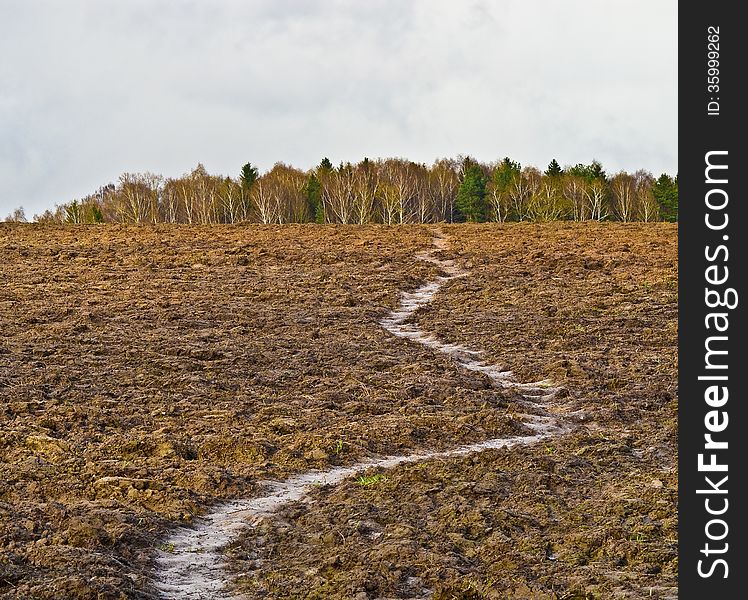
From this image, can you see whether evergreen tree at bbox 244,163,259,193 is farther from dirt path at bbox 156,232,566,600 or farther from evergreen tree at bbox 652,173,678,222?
dirt path at bbox 156,232,566,600

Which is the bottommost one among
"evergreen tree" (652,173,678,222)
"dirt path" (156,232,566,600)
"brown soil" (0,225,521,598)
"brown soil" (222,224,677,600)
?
"dirt path" (156,232,566,600)

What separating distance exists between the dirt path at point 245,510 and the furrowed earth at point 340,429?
150mm

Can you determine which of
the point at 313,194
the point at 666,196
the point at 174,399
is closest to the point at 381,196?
the point at 313,194

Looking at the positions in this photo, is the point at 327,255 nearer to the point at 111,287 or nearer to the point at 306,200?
the point at 111,287

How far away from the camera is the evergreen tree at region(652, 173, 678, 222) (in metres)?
71.2

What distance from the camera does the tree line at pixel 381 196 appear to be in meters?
66.4

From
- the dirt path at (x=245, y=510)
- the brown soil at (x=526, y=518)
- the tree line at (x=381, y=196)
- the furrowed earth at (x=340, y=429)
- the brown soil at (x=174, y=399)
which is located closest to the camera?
the brown soil at (x=526, y=518)

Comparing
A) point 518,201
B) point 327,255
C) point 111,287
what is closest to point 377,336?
point 111,287

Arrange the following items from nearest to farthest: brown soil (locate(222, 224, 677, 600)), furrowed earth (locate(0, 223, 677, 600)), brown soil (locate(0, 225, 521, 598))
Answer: brown soil (locate(222, 224, 677, 600)) → furrowed earth (locate(0, 223, 677, 600)) → brown soil (locate(0, 225, 521, 598))

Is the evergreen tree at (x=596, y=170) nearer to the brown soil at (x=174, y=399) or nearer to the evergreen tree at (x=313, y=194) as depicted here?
the evergreen tree at (x=313, y=194)

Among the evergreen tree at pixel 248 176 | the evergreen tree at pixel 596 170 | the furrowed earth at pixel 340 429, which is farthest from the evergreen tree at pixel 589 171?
the furrowed earth at pixel 340 429

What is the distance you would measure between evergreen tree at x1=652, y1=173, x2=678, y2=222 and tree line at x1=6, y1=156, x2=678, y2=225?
3.2 inches

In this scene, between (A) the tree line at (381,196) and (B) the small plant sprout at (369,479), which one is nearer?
(B) the small plant sprout at (369,479)

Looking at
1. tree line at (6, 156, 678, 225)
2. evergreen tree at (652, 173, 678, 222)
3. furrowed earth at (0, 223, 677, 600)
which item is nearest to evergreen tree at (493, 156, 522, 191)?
tree line at (6, 156, 678, 225)
